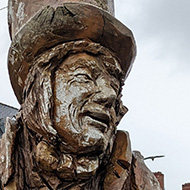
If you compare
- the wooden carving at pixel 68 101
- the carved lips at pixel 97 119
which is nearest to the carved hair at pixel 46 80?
the wooden carving at pixel 68 101

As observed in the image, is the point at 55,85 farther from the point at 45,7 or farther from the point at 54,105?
the point at 45,7

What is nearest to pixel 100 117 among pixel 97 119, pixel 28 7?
pixel 97 119

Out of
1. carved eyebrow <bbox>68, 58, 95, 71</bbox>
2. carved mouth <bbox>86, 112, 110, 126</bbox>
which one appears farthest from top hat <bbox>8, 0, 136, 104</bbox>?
carved mouth <bbox>86, 112, 110, 126</bbox>

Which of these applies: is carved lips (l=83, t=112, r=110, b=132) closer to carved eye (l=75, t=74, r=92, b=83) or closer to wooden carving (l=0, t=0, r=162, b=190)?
wooden carving (l=0, t=0, r=162, b=190)

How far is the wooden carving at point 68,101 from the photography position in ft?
5.96

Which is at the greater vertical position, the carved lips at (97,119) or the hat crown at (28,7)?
the hat crown at (28,7)

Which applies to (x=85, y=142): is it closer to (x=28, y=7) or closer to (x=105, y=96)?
(x=105, y=96)

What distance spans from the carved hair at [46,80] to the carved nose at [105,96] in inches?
3.8

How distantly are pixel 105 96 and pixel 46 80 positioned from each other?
→ 9.2 inches

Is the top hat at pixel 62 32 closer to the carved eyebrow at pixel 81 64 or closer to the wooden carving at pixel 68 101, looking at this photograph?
the wooden carving at pixel 68 101

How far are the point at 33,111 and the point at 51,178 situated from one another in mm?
262

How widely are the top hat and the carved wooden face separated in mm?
98

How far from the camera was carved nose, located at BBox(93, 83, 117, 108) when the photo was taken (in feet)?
6.15

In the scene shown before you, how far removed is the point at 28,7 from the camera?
2.12 metres
